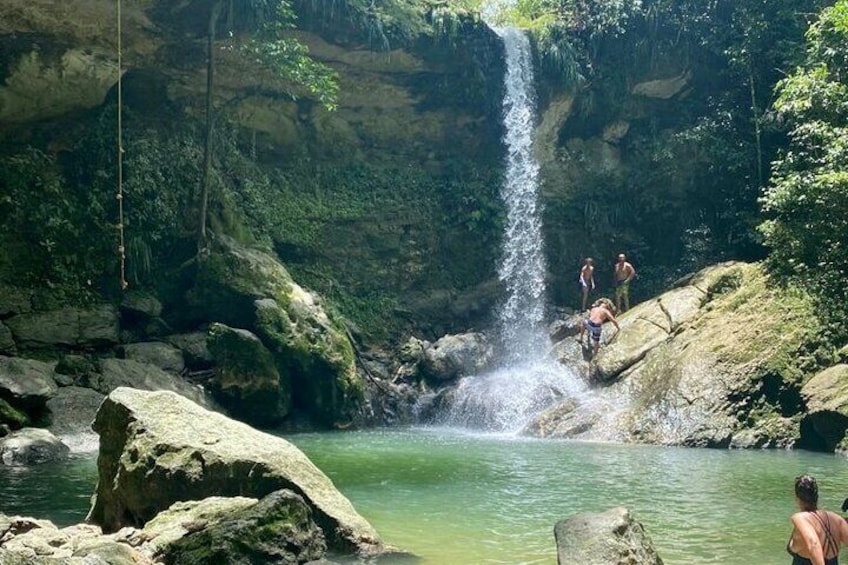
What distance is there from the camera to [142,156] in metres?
21.4

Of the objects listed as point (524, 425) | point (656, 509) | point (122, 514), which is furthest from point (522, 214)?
point (122, 514)

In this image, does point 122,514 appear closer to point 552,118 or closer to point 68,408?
point 68,408

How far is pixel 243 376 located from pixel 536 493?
918cm

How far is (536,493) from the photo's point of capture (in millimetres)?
10180

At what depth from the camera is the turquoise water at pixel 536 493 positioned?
24.9 feet

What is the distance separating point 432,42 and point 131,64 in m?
8.20

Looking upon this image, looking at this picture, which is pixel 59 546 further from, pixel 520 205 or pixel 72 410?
pixel 520 205

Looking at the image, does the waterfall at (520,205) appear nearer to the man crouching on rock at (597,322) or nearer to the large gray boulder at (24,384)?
the man crouching on rock at (597,322)

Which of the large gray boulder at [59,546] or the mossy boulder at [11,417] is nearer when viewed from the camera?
the large gray boulder at [59,546]

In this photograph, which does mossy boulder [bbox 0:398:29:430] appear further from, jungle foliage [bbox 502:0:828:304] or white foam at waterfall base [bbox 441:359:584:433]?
jungle foliage [bbox 502:0:828:304]

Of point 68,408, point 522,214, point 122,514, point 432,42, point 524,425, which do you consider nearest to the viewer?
point 122,514

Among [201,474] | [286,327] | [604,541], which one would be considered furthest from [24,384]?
[604,541]

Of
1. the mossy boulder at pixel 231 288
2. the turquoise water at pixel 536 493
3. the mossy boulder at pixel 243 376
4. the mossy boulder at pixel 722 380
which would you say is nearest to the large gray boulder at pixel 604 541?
the turquoise water at pixel 536 493

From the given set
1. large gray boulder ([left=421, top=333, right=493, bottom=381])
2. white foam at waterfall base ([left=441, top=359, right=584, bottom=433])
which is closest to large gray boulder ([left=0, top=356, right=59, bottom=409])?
white foam at waterfall base ([left=441, top=359, right=584, bottom=433])
